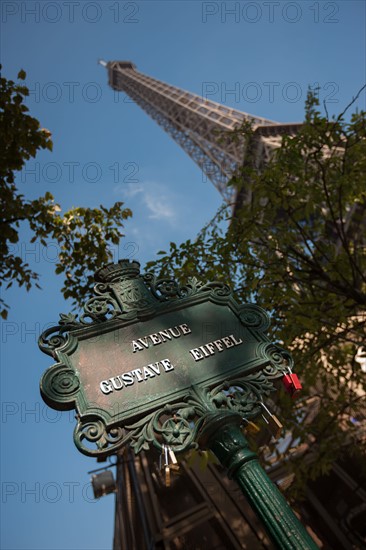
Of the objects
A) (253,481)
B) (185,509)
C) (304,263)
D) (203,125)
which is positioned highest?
(203,125)

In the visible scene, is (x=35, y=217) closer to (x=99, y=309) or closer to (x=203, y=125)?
(x=99, y=309)

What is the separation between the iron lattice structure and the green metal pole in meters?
33.7

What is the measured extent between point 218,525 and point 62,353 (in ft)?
28.1

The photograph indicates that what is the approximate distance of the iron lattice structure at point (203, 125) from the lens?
41375 mm

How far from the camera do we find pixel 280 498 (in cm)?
257

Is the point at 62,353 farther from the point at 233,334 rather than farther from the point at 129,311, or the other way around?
the point at 233,334

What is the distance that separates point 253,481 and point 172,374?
0.92m

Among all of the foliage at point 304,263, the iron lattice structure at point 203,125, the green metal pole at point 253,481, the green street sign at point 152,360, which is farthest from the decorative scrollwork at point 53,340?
the iron lattice structure at point 203,125

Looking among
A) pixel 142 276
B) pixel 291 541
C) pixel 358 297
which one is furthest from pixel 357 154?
pixel 291 541

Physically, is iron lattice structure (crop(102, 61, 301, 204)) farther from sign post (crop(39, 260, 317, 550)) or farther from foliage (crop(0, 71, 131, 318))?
sign post (crop(39, 260, 317, 550))

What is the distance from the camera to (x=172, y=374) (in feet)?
10.6

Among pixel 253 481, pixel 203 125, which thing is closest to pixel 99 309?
pixel 253 481

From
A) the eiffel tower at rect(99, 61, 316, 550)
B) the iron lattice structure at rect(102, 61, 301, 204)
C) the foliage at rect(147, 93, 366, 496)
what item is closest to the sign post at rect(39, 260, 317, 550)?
the eiffel tower at rect(99, 61, 316, 550)

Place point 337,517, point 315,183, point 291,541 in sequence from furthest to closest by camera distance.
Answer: point 337,517
point 315,183
point 291,541
